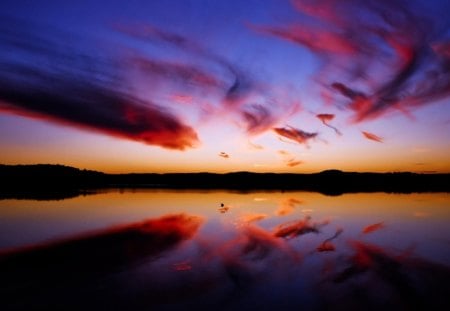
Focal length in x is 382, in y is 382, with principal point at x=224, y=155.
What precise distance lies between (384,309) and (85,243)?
47.2ft

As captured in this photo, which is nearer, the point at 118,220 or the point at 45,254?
the point at 45,254

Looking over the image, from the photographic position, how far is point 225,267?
533 inches

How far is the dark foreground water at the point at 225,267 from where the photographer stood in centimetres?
995

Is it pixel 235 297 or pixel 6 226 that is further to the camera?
pixel 6 226

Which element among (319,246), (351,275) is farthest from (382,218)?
(351,275)

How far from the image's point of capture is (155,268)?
13422 millimetres

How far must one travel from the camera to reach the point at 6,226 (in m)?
24.0

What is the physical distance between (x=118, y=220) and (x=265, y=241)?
13977 millimetres

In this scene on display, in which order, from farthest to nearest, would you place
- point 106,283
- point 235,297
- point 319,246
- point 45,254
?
point 319,246 < point 45,254 < point 106,283 < point 235,297

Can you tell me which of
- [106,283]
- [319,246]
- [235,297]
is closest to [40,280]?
[106,283]

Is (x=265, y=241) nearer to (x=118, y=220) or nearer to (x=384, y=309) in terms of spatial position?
(x=384, y=309)

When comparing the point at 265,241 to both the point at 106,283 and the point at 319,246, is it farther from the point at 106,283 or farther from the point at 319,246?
the point at 106,283

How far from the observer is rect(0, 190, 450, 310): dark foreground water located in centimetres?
995

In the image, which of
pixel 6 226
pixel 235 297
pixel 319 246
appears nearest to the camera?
pixel 235 297
